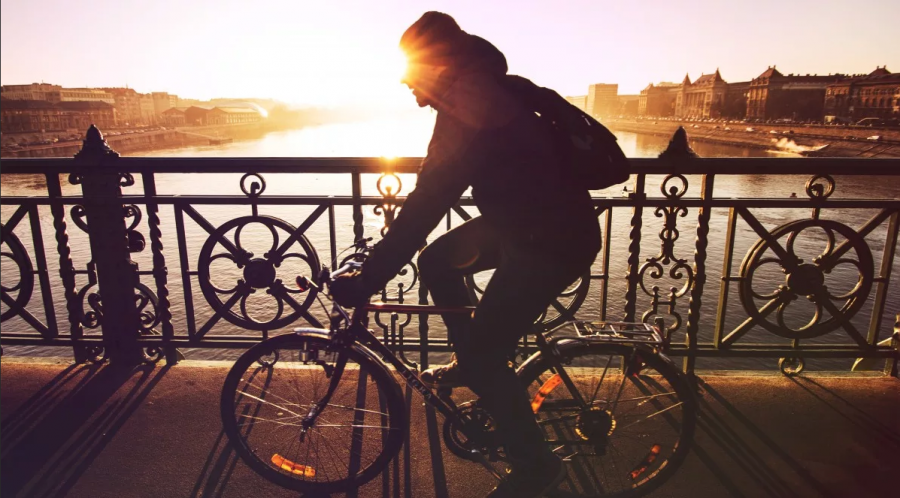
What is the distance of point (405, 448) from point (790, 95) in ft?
377

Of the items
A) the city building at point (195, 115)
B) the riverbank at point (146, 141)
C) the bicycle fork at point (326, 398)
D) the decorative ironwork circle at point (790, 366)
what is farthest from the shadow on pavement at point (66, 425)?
the city building at point (195, 115)

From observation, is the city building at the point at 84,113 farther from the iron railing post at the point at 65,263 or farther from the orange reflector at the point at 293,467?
the orange reflector at the point at 293,467

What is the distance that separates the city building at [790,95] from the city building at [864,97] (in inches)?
154

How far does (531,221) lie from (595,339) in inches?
26.2

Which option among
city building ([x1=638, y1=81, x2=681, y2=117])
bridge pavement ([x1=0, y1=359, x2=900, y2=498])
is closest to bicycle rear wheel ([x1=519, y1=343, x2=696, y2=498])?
bridge pavement ([x1=0, y1=359, x2=900, y2=498])

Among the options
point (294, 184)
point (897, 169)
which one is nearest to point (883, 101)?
point (294, 184)

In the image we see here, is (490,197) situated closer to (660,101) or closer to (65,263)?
(65,263)

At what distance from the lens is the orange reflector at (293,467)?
99.2 inches

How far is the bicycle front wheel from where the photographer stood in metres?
2.37

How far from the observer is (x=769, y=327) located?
3.46 metres

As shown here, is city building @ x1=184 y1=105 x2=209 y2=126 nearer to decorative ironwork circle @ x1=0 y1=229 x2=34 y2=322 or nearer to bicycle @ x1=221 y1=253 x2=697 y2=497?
decorative ironwork circle @ x1=0 y1=229 x2=34 y2=322

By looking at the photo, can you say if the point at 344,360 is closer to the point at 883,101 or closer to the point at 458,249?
the point at 458,249

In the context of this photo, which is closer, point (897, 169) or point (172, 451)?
point (172, 451)

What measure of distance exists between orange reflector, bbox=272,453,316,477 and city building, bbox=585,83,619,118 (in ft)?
599
